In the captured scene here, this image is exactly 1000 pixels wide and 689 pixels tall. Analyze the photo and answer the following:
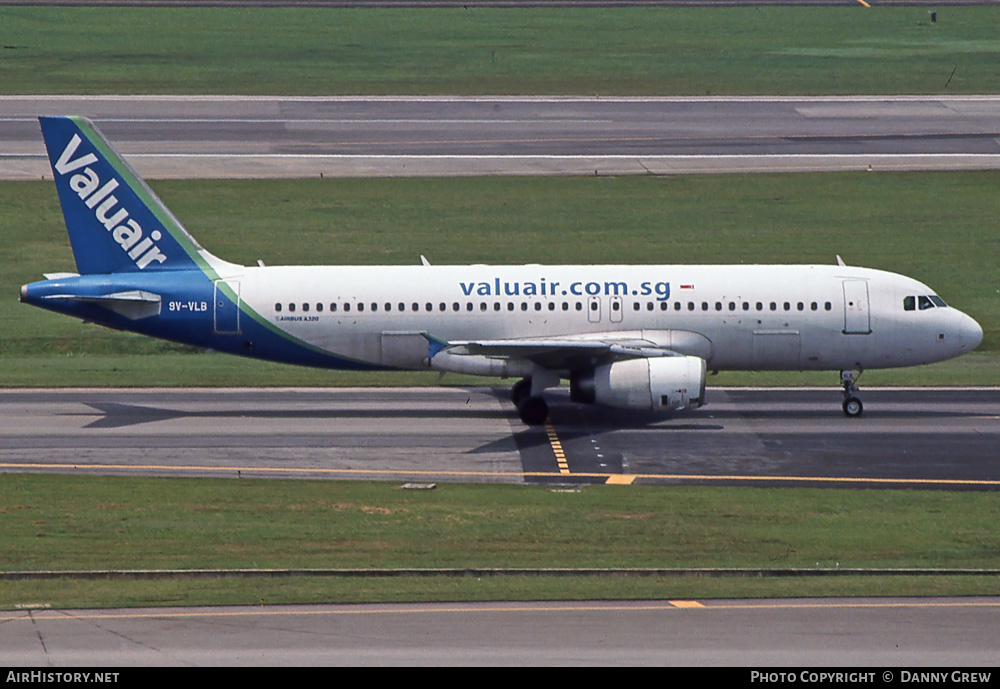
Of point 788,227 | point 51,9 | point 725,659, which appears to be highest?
point 51,9

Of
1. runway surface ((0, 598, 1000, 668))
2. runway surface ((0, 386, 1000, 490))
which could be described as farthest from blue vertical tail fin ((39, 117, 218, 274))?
runway surface ((0, 598, 1000, 668))

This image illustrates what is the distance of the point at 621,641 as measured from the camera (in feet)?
77.8

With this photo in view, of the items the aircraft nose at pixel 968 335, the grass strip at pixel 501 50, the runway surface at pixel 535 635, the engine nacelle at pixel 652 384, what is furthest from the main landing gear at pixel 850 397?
→ the grass strip at pixel 501 50

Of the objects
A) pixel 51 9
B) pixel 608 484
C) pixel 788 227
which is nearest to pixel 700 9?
pixel 51 9

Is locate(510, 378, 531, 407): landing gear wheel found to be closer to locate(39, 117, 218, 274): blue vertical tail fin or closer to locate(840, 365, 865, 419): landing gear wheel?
locate(840, 365, 865, 419): landing gear wheel

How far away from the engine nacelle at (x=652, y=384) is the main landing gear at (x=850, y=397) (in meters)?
5.65

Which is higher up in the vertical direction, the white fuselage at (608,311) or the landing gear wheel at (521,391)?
the white fuselage at (608,311)

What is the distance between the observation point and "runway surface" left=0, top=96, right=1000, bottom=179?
265ft

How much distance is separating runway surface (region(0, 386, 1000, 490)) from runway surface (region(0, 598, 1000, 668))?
12.2 metres

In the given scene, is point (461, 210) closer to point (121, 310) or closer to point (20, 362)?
point (20, 362)

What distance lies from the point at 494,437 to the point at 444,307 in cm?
472

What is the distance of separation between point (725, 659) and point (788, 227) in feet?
168

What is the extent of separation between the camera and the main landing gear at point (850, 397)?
45.7 metres

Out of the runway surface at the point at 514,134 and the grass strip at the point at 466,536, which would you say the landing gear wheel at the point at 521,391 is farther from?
the runway surface at the point at 514,134
